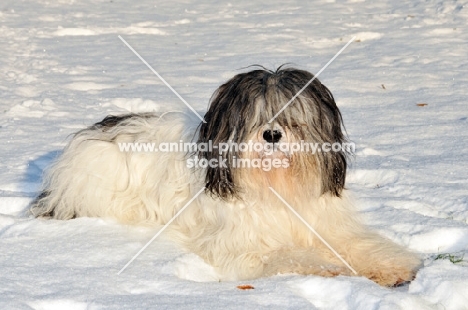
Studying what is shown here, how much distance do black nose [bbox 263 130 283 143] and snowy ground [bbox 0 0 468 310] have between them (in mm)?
668

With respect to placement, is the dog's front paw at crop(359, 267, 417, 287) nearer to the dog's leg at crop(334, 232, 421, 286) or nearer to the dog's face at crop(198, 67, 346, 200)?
the dog's leg at crop(334, 232, 421, 286)

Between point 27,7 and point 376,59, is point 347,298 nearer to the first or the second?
point 376,59

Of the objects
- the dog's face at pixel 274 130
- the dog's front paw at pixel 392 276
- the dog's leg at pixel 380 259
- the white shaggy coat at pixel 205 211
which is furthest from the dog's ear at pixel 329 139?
the dog's front paw at pixel 392 276

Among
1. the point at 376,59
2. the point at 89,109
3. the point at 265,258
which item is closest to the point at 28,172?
the point at 89,109

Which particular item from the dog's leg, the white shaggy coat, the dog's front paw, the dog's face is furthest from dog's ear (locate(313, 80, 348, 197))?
the dog's front paw

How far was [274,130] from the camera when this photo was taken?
13.4 ft

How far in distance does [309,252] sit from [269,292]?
23.5 inches

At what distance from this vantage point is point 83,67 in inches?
339

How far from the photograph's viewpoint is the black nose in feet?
13.3

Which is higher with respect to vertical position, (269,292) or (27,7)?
(27,7)

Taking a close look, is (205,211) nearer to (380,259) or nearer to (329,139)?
(329,139)

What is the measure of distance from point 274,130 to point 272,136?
0.16ft

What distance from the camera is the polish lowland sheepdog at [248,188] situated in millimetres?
4105

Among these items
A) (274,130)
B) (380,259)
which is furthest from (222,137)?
(380,259)
